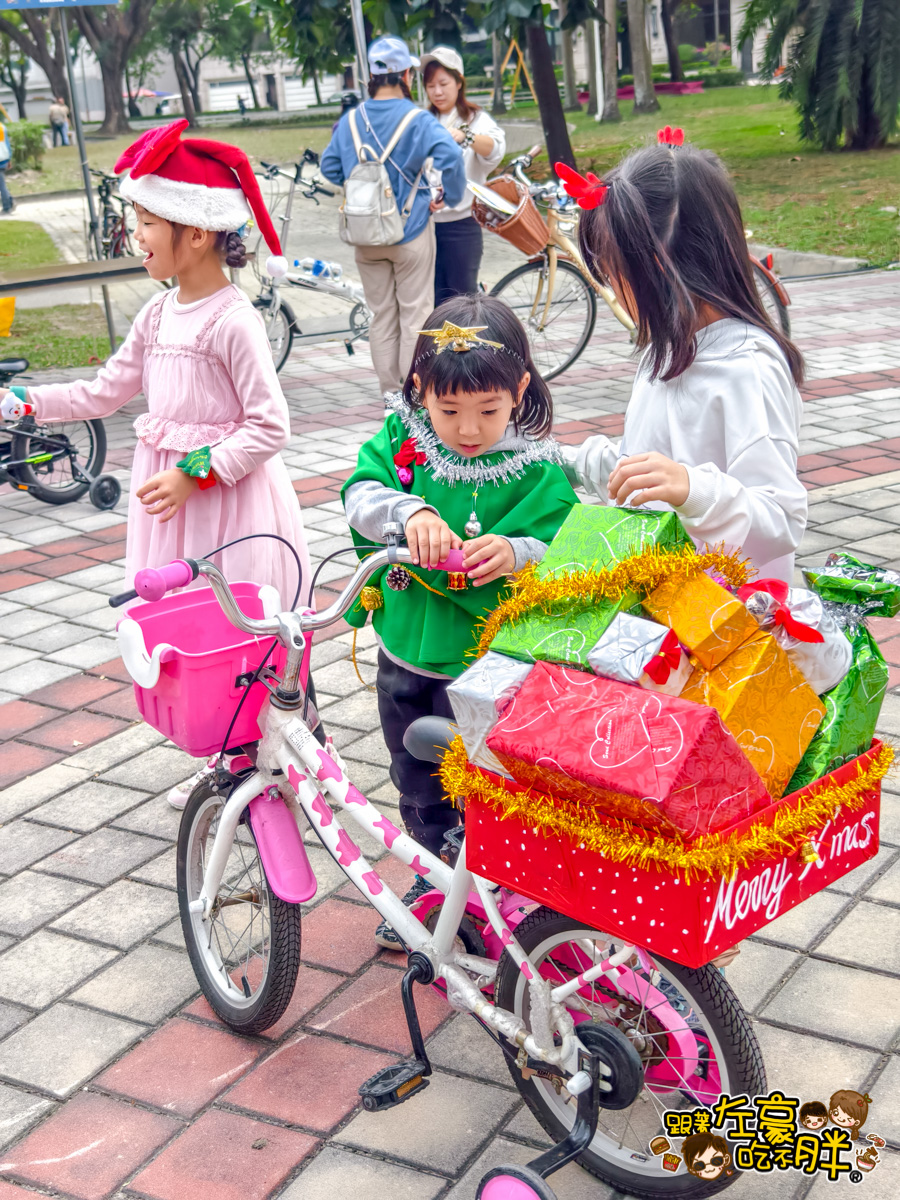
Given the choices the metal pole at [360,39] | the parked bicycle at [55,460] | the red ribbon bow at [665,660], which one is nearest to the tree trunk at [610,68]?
the metal pole at [360,39]

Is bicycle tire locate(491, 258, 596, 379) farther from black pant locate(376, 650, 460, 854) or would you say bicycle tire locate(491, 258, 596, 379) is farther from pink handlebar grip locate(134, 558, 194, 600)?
pink handlebar grip locate(134, 558, 194, 600)

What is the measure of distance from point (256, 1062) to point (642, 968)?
97cm

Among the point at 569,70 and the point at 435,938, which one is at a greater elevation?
the point at 569,70

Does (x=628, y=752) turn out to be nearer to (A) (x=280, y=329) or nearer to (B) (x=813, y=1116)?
(B) (x=813, y=1116)

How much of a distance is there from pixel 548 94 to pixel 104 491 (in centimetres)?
1248

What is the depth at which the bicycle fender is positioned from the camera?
2.28m

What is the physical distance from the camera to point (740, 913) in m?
1.64

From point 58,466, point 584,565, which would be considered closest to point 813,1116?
point 584,565

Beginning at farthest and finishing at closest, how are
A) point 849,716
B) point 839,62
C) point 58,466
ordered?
point 839,62 → point 58,466 → point 849,716

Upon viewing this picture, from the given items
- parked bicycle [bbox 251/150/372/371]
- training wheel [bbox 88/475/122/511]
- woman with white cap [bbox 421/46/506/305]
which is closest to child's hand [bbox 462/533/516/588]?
training wheel [bbox 88/475/122/511]

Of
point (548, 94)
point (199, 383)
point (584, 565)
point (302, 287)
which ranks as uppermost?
point (548, 94)

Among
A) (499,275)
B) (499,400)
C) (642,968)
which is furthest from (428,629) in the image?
(499,275)

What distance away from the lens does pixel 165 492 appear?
2.66m

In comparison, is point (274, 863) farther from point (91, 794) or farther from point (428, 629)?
point (91, 794)
